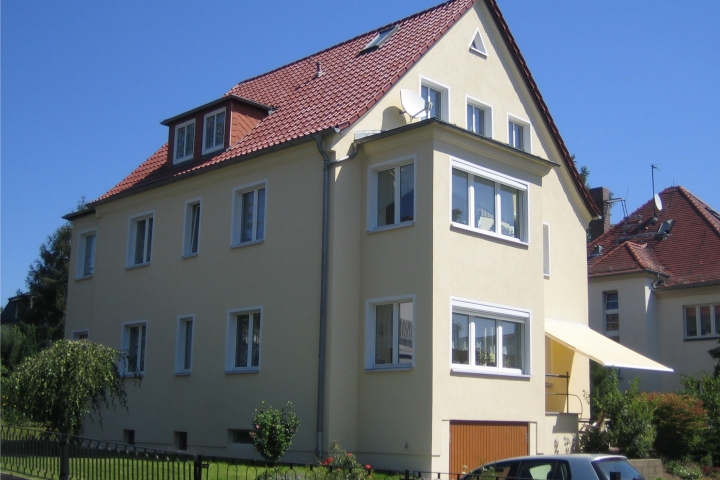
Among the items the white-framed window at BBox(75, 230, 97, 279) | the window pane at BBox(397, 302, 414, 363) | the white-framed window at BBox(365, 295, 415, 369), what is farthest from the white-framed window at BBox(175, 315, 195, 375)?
the window pane at BBox(397, 302, 414, 363)

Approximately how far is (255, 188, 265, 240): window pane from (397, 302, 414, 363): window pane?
484 cm

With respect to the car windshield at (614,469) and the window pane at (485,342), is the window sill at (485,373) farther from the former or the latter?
the car windshield at (614,469)

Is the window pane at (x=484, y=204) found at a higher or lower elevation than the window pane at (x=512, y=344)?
higher

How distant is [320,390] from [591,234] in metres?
28.1

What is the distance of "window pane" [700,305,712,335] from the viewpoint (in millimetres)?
34656

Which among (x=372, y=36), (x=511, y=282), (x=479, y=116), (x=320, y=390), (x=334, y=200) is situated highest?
Result: (x=372, y=36)

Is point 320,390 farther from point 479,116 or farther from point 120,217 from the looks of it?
point 120,217

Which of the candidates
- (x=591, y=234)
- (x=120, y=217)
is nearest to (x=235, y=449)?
(x=120, y=217)

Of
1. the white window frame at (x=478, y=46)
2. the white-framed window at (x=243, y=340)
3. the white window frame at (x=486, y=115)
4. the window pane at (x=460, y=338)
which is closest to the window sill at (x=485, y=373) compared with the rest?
the window pane at (x=460, y=338)

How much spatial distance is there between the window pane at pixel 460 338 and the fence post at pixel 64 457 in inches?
333

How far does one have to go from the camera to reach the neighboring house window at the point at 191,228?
24.8 metres

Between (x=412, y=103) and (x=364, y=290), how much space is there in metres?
4.86

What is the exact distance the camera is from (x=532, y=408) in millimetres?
21125

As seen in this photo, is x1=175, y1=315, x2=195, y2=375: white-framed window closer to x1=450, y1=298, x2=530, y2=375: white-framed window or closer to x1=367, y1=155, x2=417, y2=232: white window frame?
x1=367, y1=155, x2=417, y2=232: white window frame
